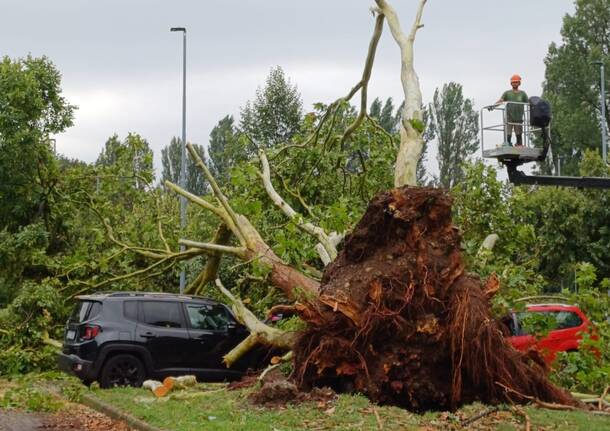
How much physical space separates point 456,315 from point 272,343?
3288 millimetres

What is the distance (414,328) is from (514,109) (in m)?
2.82

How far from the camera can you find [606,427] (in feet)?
30.4

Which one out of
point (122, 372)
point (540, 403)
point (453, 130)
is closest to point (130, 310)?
point (122, 372)

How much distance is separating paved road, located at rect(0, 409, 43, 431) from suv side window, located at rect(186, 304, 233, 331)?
3.31 meters

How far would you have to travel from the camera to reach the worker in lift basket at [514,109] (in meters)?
10.5

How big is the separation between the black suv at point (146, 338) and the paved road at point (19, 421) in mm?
1669

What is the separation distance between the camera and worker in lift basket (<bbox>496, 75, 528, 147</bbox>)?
10516 mm

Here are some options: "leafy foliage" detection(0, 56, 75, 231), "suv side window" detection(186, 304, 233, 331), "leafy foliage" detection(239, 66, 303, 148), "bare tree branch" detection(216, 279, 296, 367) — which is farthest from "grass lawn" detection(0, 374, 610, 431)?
"leafy foliage" detection(239, 66, 303, 148)

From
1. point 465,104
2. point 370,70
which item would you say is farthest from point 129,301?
point 465,104

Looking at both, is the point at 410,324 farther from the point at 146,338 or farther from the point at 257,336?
the point at 146,338

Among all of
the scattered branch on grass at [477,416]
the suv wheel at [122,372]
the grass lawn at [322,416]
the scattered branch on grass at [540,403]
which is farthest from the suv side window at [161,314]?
the scattered branch on grass at [477,416]

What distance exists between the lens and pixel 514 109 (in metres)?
10.7

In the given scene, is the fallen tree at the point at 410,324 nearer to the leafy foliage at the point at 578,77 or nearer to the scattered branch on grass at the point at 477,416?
the scattered branch on grass at the point at 477,416

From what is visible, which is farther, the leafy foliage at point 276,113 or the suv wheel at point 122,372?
the leafy foliage at point 276,113
